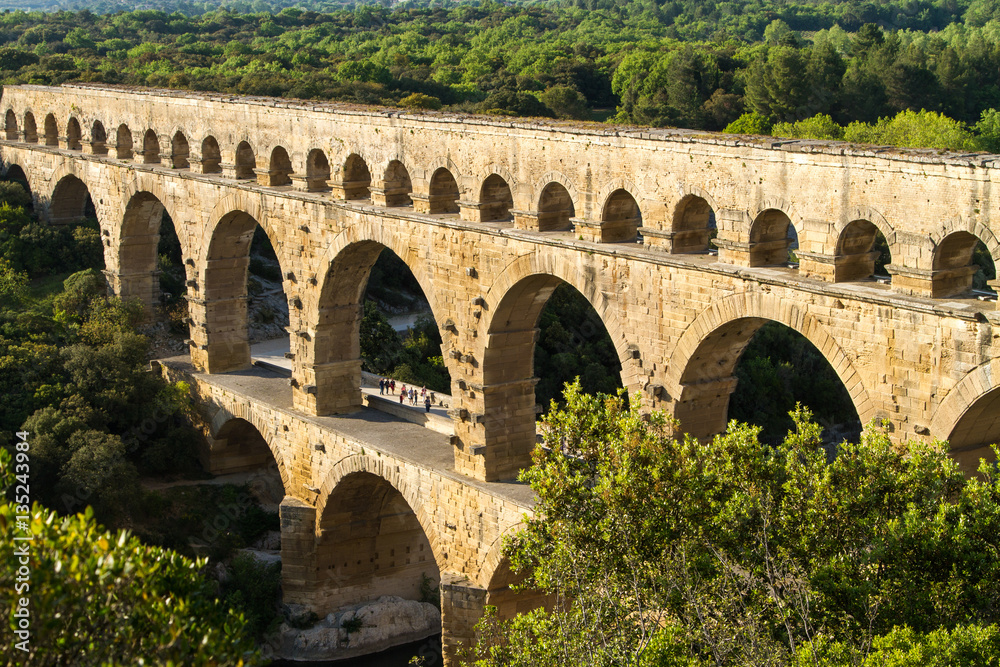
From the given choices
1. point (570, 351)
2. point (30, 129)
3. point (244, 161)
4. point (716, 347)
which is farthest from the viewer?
point (30, 129)

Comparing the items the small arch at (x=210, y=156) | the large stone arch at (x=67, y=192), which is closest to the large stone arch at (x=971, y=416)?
the small arch at (x=210, y=156)

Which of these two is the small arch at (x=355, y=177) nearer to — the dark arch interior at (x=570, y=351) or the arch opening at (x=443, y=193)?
the arch opening at (x=443, y=193)

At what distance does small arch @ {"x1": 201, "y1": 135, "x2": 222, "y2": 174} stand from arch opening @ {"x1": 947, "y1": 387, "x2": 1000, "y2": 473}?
2005 centimetres

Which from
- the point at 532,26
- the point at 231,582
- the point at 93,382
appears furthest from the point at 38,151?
the point at 532,26

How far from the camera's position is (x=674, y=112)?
56.4m

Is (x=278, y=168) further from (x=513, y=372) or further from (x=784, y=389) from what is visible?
(x=784, y=389)

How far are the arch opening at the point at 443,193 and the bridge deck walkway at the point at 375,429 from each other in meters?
4.59

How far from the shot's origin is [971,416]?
547 inches

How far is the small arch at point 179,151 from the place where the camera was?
3045cm

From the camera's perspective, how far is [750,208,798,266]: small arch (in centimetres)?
1611

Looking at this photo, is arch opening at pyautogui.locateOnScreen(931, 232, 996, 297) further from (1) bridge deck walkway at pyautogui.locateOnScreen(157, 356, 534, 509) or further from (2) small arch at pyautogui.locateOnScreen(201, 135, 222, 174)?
(2) small arch at pyautogui.locateOnScreen(201, 135, 222, 174)

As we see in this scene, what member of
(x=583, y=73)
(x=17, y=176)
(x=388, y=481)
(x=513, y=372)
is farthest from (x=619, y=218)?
(x=583, y=73)

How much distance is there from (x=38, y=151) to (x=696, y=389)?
98.2 ft

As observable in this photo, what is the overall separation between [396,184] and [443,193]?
138cm
